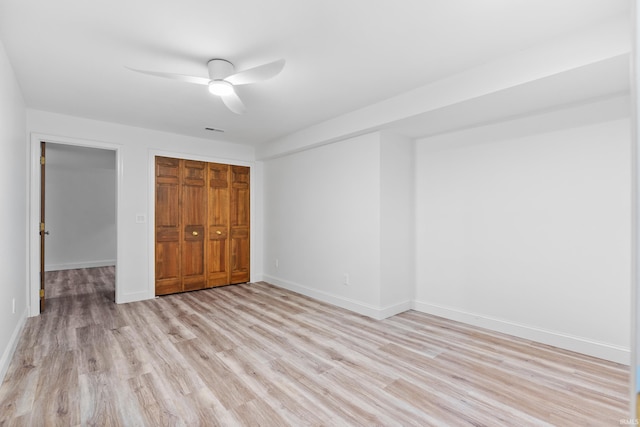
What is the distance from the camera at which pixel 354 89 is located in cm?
307

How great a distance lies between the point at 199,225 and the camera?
5.02m

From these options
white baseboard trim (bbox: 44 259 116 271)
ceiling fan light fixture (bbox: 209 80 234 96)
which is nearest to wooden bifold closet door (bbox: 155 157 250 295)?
ceiling fan light fixture (bbox: 209 80 234 96)

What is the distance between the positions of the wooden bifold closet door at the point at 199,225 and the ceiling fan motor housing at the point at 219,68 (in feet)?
8.60

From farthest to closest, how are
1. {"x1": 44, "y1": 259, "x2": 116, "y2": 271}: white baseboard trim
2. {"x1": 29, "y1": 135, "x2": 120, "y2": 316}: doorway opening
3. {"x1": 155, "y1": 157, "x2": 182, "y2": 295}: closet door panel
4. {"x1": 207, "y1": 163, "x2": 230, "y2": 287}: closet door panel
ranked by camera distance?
{"x1": 44, "y1": 259, "x2": 116, "y2": 271}: white baseboard trim < {"x1": 29, "y1": 135, "x2": 120, "y2": 316}: doorway opening < {"x1": 207, "y1": 163, "x2": 230, "y2": 287}: closet door panel < {"x1": 155, "y1": 157, "x2": 182, "y2": 295}: closet door panel

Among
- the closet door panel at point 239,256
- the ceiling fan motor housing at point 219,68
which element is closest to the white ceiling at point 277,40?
the ceiling fan motor housing at point 219,68

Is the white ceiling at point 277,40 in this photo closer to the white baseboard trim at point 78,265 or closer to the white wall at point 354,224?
Result: the white wall at point 354,224

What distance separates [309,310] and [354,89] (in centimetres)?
260

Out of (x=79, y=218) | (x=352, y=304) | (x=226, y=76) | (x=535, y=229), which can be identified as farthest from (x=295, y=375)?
(x=79, y=218)

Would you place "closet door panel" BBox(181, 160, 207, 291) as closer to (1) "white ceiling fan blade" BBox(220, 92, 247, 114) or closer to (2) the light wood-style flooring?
(2) the light wood-style flooring

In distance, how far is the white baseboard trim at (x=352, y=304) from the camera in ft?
12.0

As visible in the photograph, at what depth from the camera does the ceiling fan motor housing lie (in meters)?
2.47

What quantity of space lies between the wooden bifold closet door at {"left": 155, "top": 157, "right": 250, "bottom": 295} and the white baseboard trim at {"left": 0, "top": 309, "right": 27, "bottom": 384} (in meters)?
1.54

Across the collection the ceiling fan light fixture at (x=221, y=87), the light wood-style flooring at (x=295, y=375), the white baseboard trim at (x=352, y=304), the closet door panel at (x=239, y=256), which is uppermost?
the ceiling fan light fixture at (x=221, y=87)

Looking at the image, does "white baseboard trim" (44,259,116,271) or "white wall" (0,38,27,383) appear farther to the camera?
"white baseboard trim" (44,259,116,271)
